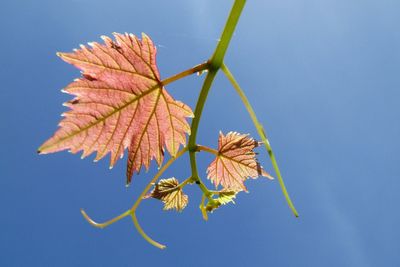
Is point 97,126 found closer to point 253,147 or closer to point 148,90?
point 148,90

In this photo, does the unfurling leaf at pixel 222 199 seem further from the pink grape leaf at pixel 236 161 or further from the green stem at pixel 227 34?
the green stem at pixel 227 34

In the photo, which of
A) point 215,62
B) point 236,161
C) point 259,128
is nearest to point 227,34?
point 215,62

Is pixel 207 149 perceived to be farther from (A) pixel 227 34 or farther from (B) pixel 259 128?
(A) pixel 227 34

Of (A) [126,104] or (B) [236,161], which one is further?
(B) [236,161]

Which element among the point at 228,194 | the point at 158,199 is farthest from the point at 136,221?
the point at 228,194

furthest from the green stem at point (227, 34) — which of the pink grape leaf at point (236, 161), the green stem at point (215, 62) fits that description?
the pink grape leaf at point (236, 161)

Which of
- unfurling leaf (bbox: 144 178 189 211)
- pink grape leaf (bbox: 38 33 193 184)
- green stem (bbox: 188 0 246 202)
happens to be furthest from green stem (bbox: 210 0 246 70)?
unfurling leaf (bbox: 144 178 189 211)
